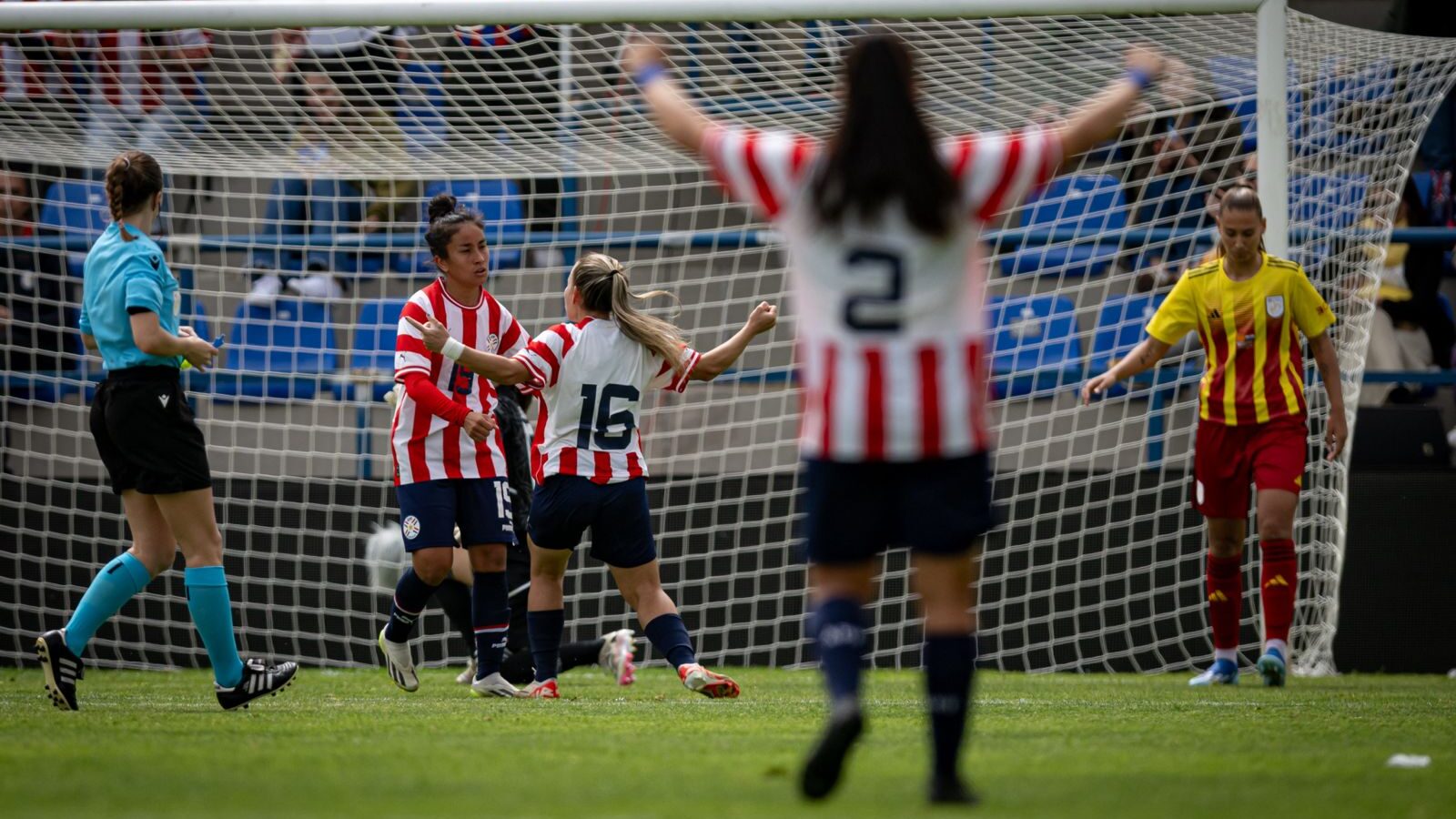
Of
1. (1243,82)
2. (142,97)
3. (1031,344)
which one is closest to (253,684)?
(142,97)

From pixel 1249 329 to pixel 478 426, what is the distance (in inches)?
131

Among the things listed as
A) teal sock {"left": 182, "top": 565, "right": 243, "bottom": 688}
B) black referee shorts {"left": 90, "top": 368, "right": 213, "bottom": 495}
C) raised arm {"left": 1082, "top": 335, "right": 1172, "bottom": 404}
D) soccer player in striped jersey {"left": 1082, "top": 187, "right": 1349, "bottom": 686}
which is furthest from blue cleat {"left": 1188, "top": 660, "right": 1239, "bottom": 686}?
black referee shorts {"left": 90, "top": 368, "right": 213, "bottom": 495}

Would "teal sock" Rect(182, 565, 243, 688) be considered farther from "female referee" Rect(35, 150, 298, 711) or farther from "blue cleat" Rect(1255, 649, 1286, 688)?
"blue cleat" Rect(1255, 649, 1286, 688)

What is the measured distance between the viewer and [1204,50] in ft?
26.3

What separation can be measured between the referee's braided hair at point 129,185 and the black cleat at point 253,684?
149cm

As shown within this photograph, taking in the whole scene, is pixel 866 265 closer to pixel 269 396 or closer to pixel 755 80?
pixel 755 80

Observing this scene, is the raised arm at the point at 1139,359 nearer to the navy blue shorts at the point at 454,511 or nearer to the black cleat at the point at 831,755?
the navy blue shorts at the point at 454,511

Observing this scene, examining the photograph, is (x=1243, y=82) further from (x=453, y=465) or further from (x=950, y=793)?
(x=950, y=793)

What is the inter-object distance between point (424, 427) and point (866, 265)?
3.34m

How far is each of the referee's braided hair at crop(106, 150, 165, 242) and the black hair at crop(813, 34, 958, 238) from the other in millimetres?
3011

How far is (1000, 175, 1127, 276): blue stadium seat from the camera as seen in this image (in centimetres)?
927

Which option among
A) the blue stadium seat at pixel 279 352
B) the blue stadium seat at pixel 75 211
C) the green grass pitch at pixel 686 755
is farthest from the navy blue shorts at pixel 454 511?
the blue stadium seat at pixel 75 211

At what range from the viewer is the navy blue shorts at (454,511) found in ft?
20.0

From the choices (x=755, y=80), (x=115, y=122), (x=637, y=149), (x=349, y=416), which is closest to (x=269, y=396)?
(x=349, y=416)
